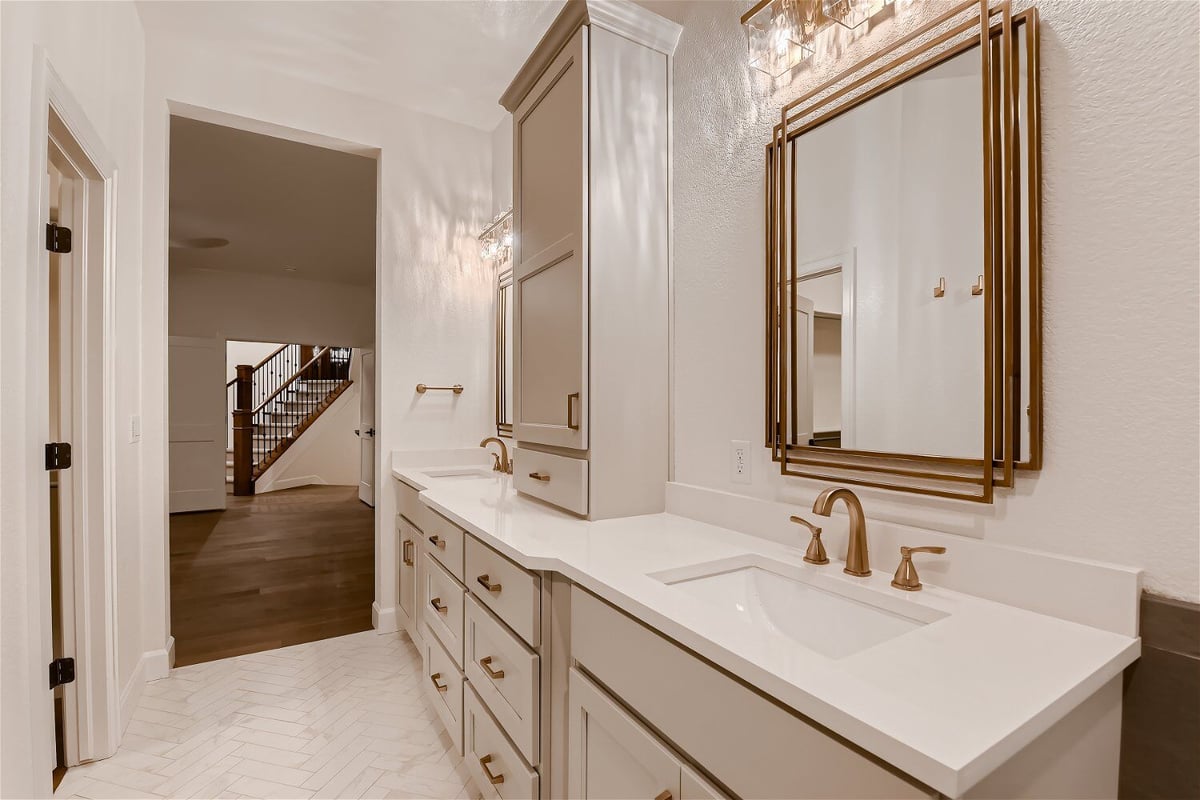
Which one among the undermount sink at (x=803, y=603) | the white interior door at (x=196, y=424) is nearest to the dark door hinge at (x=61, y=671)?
the undermount sink at (x=803, y=603)

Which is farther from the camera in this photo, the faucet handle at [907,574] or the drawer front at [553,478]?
the drawer front at [553,478]

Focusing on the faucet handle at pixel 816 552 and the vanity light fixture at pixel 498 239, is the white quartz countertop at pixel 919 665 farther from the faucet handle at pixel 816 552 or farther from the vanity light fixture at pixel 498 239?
the vanity light fixture at pixel 498 239

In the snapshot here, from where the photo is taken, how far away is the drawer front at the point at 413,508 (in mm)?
2230

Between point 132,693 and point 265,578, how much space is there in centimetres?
171

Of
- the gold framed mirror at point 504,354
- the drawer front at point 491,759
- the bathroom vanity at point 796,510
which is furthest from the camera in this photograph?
the gold framed mirror at point 504,354

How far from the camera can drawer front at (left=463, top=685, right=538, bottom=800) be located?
134cm

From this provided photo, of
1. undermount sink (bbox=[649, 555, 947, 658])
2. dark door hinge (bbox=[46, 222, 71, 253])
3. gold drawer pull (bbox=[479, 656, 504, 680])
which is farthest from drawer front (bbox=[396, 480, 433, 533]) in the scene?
dark door hinge (bbox=[46, 222, 71, 253])

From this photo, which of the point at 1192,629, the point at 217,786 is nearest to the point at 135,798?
the point at 217,786

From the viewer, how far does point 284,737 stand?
6.68 feet

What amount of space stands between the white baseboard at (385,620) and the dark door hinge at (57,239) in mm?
2055

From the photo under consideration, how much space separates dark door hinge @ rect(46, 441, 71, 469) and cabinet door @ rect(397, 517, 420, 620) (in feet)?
3.87

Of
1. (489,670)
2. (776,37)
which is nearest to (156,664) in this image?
(489,670)

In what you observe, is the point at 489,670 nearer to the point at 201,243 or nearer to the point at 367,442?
the point at 201,243

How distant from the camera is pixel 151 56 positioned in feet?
8.21
